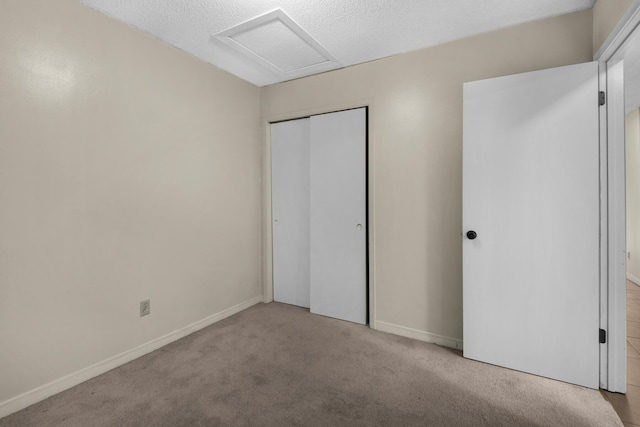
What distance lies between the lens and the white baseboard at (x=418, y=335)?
239 centimetres

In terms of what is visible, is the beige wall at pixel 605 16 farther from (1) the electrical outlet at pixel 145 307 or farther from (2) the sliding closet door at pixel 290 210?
(1) the electrical outlet at pixel 145 307

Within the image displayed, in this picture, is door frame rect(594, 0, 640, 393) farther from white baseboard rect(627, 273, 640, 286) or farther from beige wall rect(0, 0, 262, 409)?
white baseboard rect(627, 273, 640, 286)

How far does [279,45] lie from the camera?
2.47 metres

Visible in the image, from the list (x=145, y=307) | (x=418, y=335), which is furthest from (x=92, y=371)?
(x=418, y=335)

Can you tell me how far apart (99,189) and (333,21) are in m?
2.02

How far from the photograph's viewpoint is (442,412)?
1652 millimetres

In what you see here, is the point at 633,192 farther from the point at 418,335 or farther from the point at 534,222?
the point at 418,335

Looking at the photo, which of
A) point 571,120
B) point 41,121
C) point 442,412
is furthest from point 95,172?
point 571,120

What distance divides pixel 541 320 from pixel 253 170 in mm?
2853

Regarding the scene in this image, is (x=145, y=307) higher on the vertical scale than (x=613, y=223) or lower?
lower

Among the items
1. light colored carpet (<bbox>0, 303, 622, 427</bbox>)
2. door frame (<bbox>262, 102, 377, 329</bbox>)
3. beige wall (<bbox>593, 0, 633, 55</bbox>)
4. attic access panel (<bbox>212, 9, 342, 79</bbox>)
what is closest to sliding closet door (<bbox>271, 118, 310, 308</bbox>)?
door frame (<bbox>262, 102, 377, 329</bbox>)

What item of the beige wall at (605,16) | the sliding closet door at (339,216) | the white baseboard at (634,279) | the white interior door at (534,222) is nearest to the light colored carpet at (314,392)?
the white interior door at (534,222)

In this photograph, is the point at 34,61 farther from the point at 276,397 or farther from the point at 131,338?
the point at 276,397

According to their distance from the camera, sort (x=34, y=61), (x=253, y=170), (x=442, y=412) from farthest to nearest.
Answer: (x=253, y=170) < (x=34, y=61) < (x=442, y=412)
